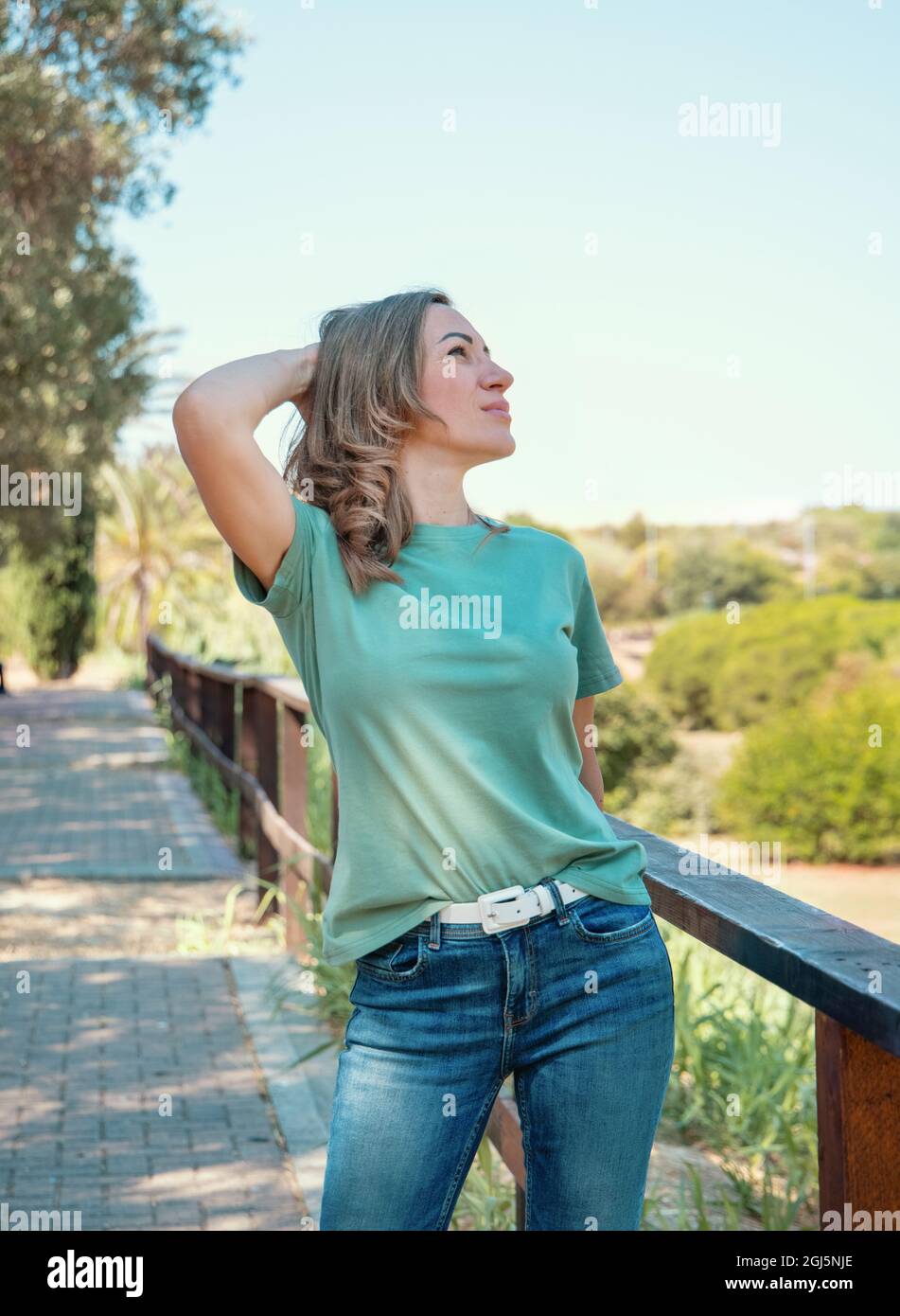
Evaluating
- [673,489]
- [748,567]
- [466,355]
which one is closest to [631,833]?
[466,355]

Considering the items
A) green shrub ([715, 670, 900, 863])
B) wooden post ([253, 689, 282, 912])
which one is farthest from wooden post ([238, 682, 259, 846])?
green shrub ([715, 670, 900, 863])

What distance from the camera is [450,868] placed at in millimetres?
1736

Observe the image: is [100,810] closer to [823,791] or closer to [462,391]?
[823,791]

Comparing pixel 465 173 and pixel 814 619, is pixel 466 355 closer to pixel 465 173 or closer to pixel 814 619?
pixel 465 173

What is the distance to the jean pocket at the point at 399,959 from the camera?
1708mm

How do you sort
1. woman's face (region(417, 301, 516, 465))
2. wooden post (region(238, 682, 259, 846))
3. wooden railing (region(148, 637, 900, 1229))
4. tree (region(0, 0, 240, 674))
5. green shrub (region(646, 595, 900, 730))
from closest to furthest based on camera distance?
wooden railing (region(148, 637, 900, 1229)) → woman's face (region(417, 301, 516, 465)) → wooden post (region(238, 682, 259, 846)) → tree (region(0, 0, 240, 674)) → green shrub (region(646, 595, 900, 730))

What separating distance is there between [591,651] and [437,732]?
15.8 inches

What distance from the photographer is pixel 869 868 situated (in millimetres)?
15078

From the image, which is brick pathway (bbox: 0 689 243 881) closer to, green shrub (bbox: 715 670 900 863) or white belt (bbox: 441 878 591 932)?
white belt (bbox: 441 878 591 932)

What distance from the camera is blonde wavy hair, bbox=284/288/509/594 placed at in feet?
6.16

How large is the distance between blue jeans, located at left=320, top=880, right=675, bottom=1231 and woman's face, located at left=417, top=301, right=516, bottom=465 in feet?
2.17

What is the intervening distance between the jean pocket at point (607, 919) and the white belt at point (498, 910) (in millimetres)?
56

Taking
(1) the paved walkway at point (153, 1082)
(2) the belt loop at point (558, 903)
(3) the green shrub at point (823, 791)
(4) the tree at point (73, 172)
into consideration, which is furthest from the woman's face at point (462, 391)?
(3) the green shrub at point (823, 791)
